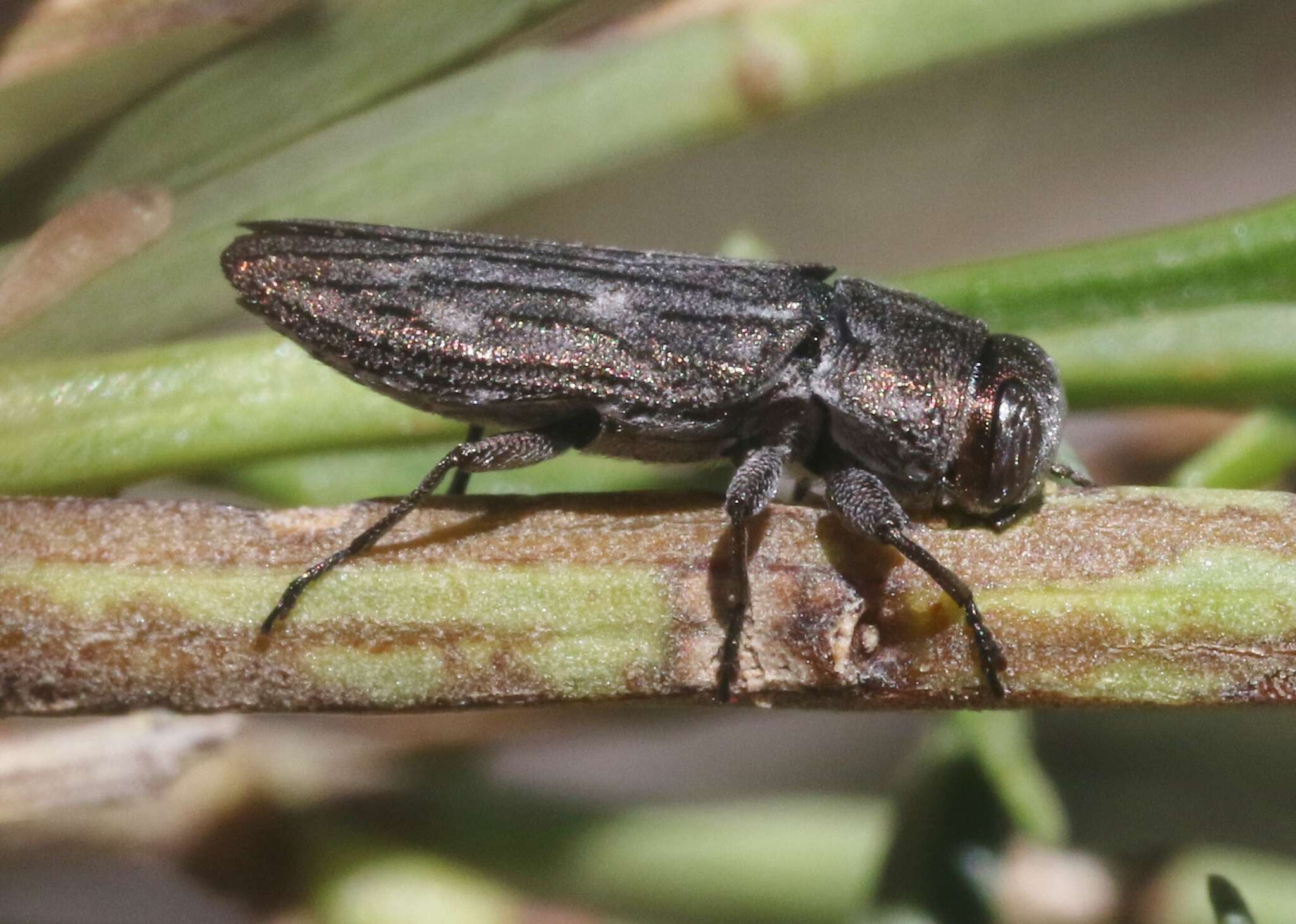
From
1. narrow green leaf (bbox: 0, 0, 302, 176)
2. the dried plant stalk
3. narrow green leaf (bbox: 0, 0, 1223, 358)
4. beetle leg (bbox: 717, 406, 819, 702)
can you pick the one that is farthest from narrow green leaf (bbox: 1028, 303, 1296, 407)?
narrow green leaf (bbox: 0, 0, 302, 176)

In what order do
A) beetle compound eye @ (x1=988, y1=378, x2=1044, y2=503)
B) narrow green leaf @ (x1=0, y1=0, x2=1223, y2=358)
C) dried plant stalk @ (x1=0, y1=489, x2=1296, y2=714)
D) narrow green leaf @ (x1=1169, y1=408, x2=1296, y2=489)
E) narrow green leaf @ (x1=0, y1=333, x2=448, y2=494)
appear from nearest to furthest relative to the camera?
dried plant stalk @ (x1=0, y1=489, x2=1296, y2=714) < narrow green leaf @ (x1=0, y1=333, x2=448, y2=494) < narrow green leaf @ (x1=1169, y1=408, x2=1296, y2=489) < beetle compound eye @ (x1=988, y1=378, x2=1044, y2=503) < narrow green leaf @ (x1=0, y1=0, x2=1223, y2=358)

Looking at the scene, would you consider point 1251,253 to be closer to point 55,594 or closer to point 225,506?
point 225,506

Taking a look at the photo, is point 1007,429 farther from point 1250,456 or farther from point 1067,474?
point 1250,456

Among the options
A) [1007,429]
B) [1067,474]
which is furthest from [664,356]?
[1067,474]

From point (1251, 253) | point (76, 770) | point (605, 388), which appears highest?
point (1251, 253)

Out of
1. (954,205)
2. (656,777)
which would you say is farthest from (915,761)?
(954,205)

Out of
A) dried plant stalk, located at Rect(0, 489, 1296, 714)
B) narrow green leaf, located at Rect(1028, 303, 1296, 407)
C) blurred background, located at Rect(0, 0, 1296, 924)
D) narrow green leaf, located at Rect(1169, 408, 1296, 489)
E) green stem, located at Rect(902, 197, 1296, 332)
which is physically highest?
green stem, located at Rect(902, 197, 1296, 332)

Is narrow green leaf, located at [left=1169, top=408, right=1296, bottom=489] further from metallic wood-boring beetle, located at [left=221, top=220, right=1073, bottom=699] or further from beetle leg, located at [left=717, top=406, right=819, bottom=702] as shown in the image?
beetle leg, located at [left=717, top=406, right=819, bottom=702]
